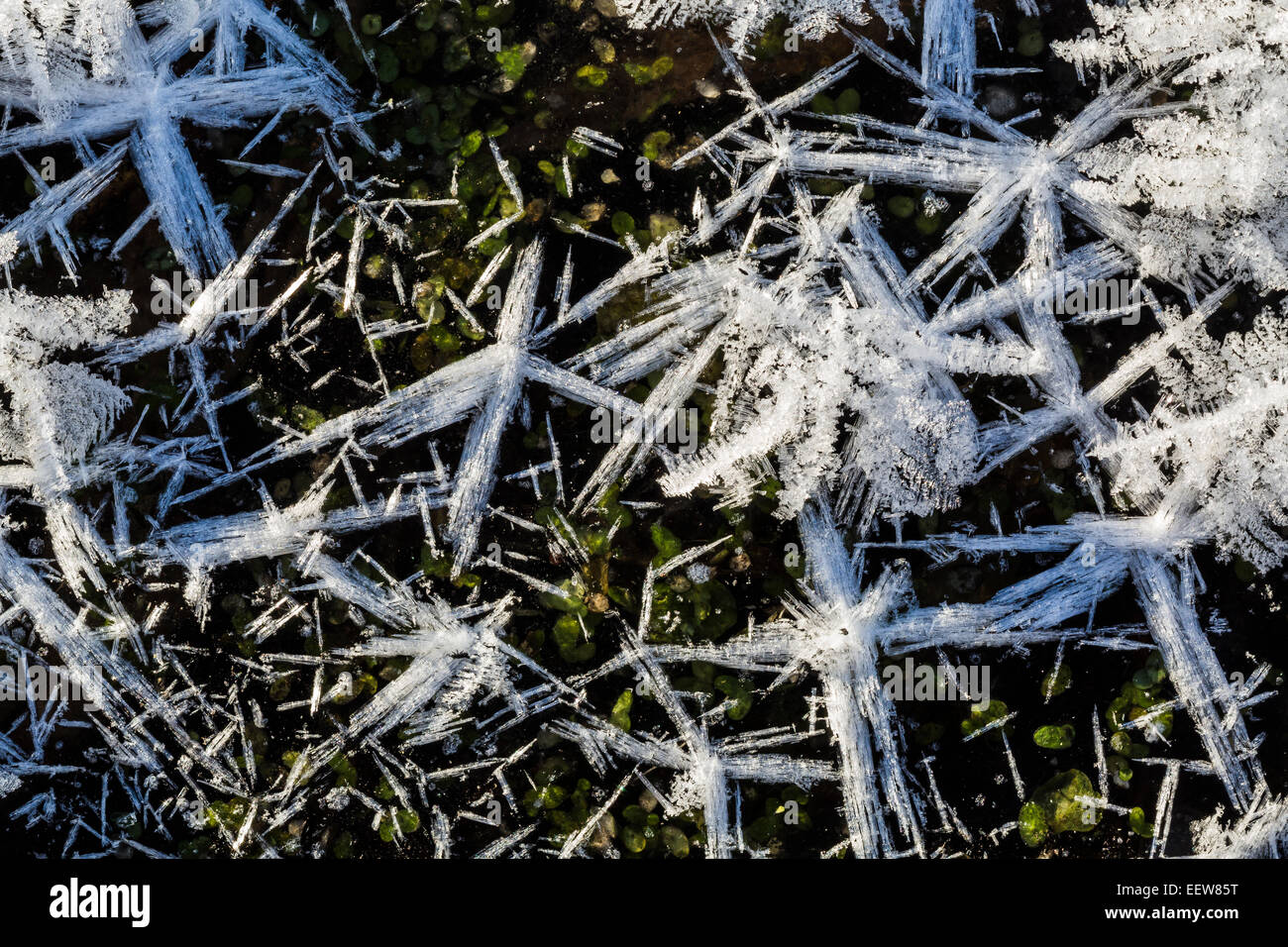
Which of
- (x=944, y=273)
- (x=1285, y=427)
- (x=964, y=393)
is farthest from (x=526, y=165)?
(x=1285, y=427)

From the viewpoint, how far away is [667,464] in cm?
177

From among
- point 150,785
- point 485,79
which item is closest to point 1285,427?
point 485,79

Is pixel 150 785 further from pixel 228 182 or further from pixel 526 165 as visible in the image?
pixel 526 165

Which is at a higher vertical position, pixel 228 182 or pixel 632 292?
pixel 228 182

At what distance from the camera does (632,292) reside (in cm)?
178

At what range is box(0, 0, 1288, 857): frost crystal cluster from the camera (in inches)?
69.5

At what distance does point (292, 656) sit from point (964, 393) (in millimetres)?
1408

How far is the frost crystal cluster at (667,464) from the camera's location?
1.76 m

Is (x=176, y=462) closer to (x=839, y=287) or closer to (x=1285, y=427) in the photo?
(x=839, y=287)

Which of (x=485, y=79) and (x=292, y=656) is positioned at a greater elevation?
(x=485, y=79)

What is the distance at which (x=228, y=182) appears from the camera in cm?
180

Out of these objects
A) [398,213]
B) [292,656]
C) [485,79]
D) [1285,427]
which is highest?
[485,79]
